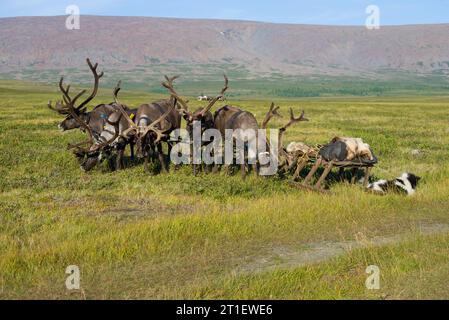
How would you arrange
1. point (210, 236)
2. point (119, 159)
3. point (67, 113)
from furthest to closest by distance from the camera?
point (67, 113) → point (119, 159) → point (210, 236)

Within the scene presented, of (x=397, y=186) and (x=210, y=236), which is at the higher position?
(x=397, y=186)

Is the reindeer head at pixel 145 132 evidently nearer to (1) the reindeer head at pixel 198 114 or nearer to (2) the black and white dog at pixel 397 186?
(1) the reindeer head at pixel 198 114

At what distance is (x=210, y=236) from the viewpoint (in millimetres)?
10242

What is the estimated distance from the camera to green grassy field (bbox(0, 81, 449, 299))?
25.2 ft

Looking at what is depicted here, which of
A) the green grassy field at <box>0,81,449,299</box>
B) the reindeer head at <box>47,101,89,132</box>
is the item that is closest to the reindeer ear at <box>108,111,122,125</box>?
the reindeer head at <box>47,101,89,132</box>

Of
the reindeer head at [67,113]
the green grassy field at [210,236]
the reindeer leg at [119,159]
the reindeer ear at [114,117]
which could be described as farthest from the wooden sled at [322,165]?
the reindeer head at [67,113]

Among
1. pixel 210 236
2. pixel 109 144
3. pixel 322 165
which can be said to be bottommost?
pixel 210 236

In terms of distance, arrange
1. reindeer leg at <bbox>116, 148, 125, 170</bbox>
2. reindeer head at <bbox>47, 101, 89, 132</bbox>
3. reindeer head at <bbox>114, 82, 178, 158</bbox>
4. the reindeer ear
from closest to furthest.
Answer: reindeer head at <bbox>114, 82, 178, 158</bbox> → reindeer leg at <bbox>116, 148, 125, 170</bbox> → the reindeer ear → reindeer head at <bbox>47, 101, 89, 132</bbox>

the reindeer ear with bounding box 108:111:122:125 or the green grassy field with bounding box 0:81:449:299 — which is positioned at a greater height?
the reindeer ear with bounding box 108:111:122:125

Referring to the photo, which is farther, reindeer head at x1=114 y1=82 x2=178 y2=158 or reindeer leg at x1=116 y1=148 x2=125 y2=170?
reindeer leg at x1=116 y1=148 x2=125 y2=170

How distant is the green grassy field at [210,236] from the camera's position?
7680 mm

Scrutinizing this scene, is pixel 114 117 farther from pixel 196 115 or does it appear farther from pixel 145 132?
pixel 196 115

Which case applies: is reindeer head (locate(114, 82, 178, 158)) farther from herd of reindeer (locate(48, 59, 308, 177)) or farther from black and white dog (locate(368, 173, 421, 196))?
black and white dog (locate(368, 173, 421, 196))

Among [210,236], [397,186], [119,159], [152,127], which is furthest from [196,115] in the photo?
[210,236]
